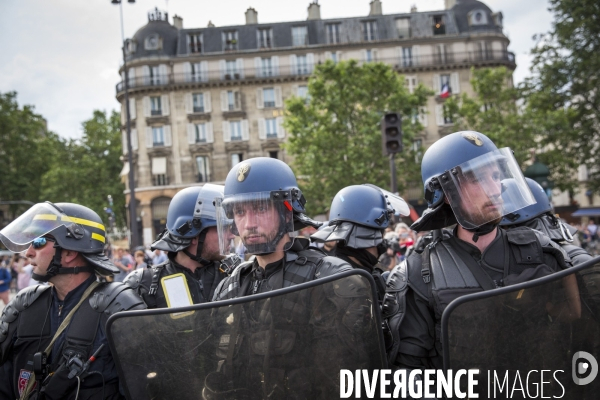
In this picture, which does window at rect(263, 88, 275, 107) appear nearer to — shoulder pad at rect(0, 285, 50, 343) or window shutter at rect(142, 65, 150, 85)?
window shutter at rect(142, 65, 150, 85)

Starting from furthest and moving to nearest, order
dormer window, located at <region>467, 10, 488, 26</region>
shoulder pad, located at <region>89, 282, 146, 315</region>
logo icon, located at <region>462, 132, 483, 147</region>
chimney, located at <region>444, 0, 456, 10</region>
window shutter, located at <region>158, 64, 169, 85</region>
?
chimney, located at <region>444, 0, 456, 10</region> < dormer window, located at <region>467, 10, 488, 26</region> < window shutter, located at <region>158, 64, 169, 85</region> < shoulder pad, located at <region>89, 282, 146, 315</region> < logo icon, located at <region>462, 132, 483, 147</region>

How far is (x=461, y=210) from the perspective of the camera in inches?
94.9

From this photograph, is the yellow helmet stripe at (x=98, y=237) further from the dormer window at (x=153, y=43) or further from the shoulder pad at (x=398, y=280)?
the dormer window at (x=153, y=43)

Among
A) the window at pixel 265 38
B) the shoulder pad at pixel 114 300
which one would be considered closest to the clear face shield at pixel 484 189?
the shoulder pad at pixel 114 300

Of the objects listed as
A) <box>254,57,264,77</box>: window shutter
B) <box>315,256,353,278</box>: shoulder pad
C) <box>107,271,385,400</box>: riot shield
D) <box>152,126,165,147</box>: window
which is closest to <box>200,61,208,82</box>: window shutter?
<box>254,57,264,77</box>: window shutter

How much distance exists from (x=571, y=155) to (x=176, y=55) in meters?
28.4

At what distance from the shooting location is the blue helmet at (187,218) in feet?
14.7

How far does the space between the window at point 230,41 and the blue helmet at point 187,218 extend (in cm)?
4079

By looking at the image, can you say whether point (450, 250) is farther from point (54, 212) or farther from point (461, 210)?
point (54, 212)

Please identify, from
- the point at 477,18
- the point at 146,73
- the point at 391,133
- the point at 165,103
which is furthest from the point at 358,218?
the point at 477,18

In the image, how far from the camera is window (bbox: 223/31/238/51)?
44.1m

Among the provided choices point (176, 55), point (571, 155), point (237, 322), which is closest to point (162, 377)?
point (237, 322)

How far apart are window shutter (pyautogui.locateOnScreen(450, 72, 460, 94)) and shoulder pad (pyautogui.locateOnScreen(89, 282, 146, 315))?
4106 cm

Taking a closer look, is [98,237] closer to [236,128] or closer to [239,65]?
[236,128]
